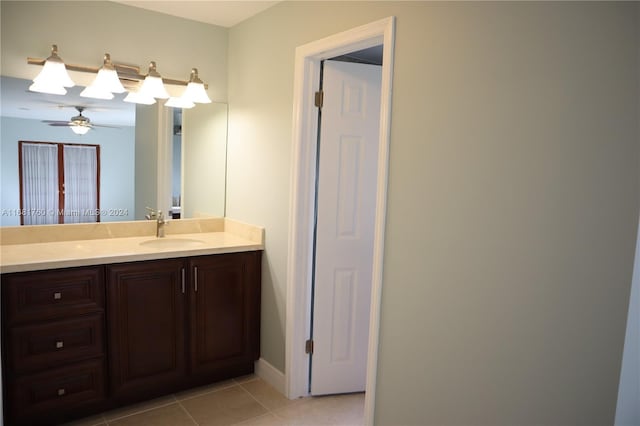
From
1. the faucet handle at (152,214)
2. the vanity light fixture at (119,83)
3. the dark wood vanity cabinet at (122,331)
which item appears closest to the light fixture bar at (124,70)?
the vanity light fixture at (119,83)

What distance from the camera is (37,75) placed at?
2.65 metres

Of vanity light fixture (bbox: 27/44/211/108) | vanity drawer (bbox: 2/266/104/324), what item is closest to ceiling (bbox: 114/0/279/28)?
vanity light fixture (bbox: 27/44/211/108)

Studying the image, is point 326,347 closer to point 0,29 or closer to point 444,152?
point 444,152

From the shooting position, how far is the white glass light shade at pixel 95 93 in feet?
8.87

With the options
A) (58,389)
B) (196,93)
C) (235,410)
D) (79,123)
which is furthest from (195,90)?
(235,410)

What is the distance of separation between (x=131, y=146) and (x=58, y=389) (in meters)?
1.46

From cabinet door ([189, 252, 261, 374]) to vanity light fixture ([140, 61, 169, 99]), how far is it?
1.06 m

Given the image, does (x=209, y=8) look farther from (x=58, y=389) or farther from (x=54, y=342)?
(x=58, y=389)

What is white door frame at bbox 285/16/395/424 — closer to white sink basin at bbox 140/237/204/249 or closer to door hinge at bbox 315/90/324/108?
door hinge at bbox 315/90/324/108

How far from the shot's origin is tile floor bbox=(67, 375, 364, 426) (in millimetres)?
2516

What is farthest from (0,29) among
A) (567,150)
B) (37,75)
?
(567,150)

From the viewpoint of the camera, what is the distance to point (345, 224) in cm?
278

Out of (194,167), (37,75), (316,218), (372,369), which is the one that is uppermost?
(37,75)

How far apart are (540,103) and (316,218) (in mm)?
1483
